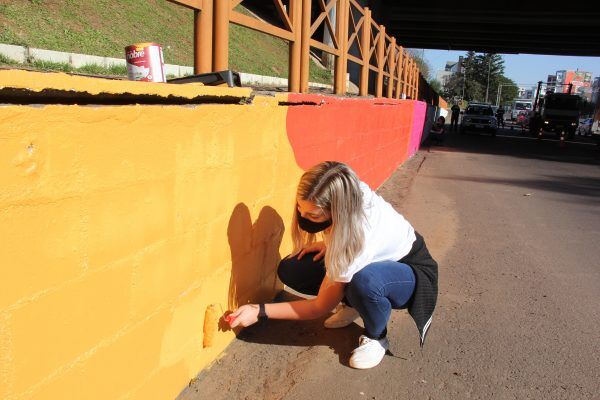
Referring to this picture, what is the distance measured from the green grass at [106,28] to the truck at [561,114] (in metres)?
15.5

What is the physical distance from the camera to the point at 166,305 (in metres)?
2.25

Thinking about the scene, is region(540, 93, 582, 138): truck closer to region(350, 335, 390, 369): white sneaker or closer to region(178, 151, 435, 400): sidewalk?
region(178, 151, 435, 400): sidewalk

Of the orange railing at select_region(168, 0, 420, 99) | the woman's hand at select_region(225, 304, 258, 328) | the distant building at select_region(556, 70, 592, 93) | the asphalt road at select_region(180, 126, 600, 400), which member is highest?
the distant building at select_region(556, 70, 592, 93)

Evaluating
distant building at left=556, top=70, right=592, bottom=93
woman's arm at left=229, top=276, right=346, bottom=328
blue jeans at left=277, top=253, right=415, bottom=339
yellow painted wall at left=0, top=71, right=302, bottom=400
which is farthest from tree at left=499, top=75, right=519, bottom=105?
yellow painted wall at left=0, top=71, right=302, bottom=400

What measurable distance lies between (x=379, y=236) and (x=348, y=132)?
2.64m

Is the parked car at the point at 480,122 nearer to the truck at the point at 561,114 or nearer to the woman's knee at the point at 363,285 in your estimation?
the truck at the point at 561,114

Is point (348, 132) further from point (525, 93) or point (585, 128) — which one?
point (525, 93)

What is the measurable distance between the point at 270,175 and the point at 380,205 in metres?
0.74

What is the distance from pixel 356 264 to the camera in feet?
8.86

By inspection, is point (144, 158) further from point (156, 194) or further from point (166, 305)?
point (166, 305)

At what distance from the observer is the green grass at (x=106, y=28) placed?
455 inches

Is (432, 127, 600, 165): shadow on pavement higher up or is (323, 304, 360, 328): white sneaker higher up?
(323, 304, 360, 328): white sneaker

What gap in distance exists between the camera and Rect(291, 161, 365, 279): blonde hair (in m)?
2.56

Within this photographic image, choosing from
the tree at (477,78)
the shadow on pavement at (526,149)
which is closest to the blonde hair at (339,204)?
the shadow on pavement at (526,149)
